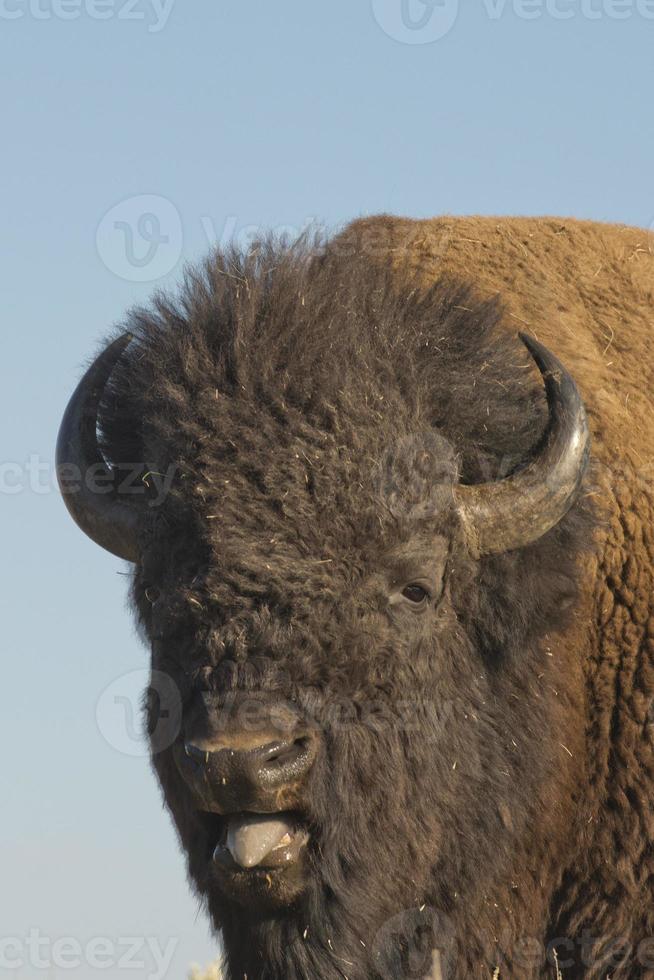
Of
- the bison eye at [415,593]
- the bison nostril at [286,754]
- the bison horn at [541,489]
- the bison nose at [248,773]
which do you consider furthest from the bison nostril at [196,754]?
the bison horn at [541,489]

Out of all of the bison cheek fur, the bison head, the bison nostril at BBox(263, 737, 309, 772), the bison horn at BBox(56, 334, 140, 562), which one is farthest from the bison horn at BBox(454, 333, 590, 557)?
the bison horn at BBox(56, 334, 140, 562)

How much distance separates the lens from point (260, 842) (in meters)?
5.73

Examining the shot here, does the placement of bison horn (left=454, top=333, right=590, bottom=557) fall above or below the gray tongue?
above

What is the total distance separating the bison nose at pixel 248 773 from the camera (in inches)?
219

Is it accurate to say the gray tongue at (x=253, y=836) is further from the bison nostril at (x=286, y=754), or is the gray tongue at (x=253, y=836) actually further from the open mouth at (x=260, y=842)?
the bison nostril at (x=286, y=754)

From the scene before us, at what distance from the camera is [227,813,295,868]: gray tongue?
18.7ft

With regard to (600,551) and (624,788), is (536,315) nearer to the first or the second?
(600,551)

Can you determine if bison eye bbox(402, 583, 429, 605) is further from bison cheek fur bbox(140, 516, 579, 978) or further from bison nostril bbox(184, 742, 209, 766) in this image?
bison nostril bbox(184, 742, 209, 766)

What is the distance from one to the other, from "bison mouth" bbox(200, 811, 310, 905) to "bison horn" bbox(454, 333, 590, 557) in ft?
4.70

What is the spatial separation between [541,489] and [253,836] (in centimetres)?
183

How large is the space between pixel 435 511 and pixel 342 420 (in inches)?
20.9


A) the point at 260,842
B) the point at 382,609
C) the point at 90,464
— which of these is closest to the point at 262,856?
the point at 260,842

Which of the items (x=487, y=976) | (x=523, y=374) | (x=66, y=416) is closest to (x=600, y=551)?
(x=523, y=374)

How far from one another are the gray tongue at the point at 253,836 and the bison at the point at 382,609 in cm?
1
